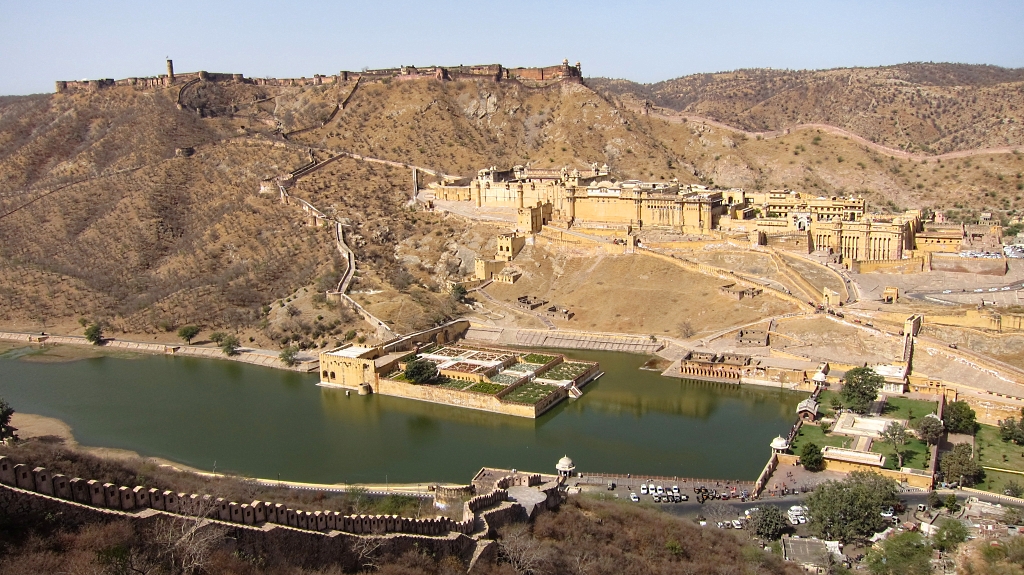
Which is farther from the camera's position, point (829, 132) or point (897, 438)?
point (829, 132)

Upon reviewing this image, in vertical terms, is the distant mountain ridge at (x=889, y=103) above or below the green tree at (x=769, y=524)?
above

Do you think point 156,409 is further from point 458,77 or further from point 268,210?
point 458,77

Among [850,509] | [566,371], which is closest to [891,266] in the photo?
[566,371]

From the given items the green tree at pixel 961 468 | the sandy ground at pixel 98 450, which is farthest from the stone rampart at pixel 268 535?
the green tree at pixel 961 468

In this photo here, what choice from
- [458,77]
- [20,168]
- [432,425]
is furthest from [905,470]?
[20,168]

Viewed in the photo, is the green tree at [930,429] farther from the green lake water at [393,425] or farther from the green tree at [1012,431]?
the green lake water at [393,425]

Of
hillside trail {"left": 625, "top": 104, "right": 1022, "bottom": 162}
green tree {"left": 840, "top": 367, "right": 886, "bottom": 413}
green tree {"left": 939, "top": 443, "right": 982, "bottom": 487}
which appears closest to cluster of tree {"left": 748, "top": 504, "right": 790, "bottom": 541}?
green tree {"left": 939, "top": 443, "right": 982, "bottom": 487}

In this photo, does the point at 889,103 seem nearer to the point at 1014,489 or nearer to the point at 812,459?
the point at 812,459
